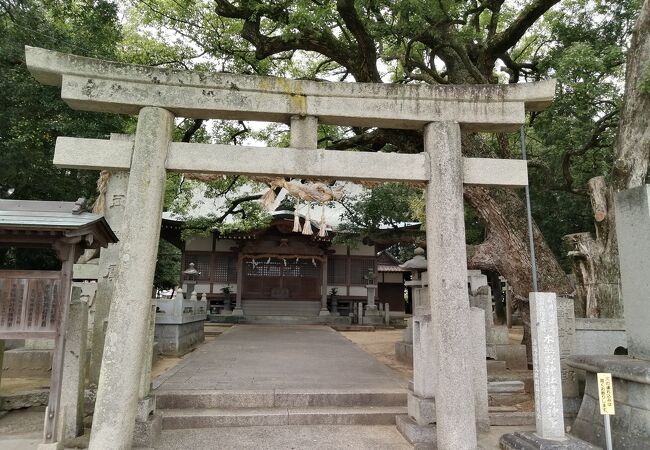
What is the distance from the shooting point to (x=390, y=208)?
14.7 metres

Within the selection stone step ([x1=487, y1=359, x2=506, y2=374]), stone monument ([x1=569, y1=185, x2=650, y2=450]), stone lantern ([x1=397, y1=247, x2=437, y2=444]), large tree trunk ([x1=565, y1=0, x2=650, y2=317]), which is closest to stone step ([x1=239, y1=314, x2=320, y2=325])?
stone step ([x1=487, y1=359, x2=506, y2=374])

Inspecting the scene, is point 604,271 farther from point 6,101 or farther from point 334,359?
point 6,101

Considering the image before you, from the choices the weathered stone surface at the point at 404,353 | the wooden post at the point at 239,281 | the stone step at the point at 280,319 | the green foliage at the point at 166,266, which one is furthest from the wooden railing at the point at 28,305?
the green foliage at the point at 166,266

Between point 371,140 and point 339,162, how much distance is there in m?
6.03

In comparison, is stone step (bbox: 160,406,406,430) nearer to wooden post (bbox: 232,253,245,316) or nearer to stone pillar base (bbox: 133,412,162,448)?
stone pillar base (bbox: 133,412,162,448)

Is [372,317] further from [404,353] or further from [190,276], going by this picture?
[404,353]

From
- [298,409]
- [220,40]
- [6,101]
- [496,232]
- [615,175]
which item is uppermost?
[220,40]

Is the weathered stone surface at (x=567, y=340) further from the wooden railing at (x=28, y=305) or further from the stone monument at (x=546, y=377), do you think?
the wooden railing at (x=28, y=305)

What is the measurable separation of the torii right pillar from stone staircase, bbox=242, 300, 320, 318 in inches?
680

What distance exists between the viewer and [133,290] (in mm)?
4449

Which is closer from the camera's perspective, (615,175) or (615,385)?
(615,385)

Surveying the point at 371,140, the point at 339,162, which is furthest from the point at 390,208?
the point at 339,162

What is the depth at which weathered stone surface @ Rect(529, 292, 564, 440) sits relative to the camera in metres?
4.43

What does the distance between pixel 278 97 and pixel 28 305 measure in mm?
3762
